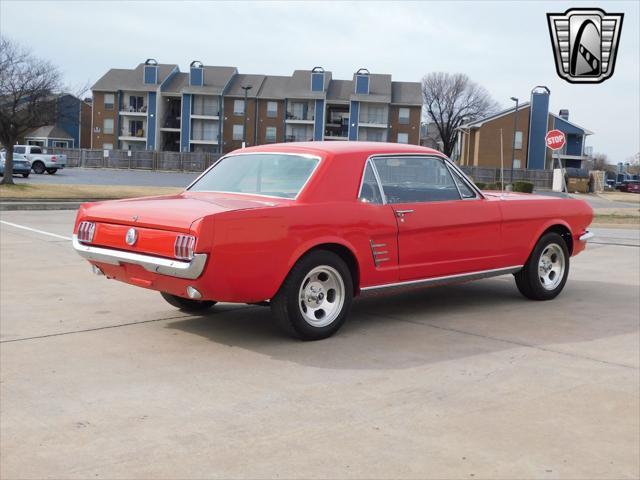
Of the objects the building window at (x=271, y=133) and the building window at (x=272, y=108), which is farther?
the building window at (x=271, y=133)

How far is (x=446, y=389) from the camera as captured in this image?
191 inches

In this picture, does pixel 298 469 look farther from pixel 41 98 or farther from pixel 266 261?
pixel 41 98

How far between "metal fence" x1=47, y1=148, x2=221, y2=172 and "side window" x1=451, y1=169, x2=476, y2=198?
198 feet

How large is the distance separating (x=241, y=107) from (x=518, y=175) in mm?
28788

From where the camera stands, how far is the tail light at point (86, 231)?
6.25 meters

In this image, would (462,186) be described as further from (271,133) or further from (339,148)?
(271,133)

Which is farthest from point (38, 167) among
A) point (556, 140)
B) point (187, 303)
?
point (187, 303)

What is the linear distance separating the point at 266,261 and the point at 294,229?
1.12 ft

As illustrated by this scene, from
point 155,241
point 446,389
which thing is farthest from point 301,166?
point 446,389

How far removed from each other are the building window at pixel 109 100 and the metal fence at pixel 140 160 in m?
13.2

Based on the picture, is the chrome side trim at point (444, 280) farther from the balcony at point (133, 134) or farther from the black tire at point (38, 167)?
the balcony at point (133, 134)

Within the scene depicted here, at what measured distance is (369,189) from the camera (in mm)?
6504

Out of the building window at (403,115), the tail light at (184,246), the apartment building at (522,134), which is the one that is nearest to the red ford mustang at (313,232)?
the tail light at (184,246)

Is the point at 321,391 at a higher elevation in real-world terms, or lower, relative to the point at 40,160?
lower
